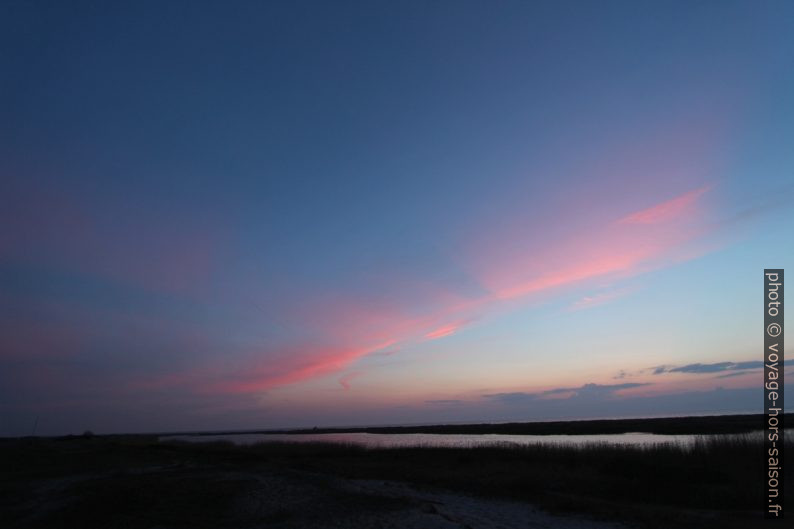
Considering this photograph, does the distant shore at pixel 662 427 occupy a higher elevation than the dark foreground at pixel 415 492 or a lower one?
lower

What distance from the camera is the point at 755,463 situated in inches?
993

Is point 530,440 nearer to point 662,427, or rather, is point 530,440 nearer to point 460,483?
point 662,427

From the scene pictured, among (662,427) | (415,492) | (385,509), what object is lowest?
(662,427)

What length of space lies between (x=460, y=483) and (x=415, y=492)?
355 centimetres

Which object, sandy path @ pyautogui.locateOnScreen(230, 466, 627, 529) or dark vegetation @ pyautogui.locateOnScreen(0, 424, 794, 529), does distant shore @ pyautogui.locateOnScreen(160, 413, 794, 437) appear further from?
sandy path @ pyautogui.locateOnScreen(230, 466, 627, 529)

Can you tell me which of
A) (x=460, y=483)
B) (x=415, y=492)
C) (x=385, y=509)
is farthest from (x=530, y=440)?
(x=385, y=509)

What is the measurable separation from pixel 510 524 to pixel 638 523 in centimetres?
390

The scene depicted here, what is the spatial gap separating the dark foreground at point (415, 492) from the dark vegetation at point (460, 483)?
7 centimetres

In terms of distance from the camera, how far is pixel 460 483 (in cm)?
2306

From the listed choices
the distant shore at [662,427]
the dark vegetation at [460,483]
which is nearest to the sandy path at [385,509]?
the dark vegetation at [460,483]

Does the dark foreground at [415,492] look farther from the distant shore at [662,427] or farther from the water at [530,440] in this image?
the distant shore at [662,427]

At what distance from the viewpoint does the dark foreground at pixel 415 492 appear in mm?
15414

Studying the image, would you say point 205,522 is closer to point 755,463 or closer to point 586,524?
point 586,524

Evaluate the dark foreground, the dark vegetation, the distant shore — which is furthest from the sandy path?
the distant shore
